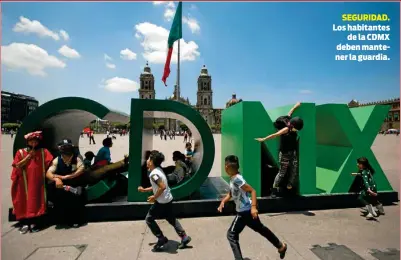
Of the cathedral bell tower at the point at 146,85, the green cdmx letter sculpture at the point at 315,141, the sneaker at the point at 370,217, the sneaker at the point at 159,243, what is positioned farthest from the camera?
the cathedral bell tower at the point at 146,85

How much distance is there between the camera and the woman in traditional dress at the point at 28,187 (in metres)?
3.75

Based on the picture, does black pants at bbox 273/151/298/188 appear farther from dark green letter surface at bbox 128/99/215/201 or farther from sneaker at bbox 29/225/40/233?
sneaker at bbox 29/225/40/233

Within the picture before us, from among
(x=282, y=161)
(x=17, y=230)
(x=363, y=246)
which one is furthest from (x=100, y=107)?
(x=363, y=246)

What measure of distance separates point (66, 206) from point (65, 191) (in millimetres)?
272

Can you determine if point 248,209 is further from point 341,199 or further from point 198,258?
point 341,199

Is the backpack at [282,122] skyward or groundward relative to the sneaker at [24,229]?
skyward

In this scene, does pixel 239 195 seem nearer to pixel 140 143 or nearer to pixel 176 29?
pixel 140 143

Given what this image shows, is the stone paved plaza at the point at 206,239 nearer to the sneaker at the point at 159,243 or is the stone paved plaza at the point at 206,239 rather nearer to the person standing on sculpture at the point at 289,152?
the sneaker at the point at 159,243

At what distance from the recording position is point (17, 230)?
3.77m

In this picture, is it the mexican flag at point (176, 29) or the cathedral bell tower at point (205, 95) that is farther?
the cathedral bell tower at point (205, 95)

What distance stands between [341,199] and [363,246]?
1.70 m

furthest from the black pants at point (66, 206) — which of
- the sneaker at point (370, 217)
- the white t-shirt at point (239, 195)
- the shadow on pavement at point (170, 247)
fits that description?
the sneaker at point (370, 217)

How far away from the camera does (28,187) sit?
3770 millimetres

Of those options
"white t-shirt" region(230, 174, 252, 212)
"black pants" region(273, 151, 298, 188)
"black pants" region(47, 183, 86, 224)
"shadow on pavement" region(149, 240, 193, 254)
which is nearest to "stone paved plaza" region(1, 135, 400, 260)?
"shadow on pavement" region(149, 240, 193, 254)
